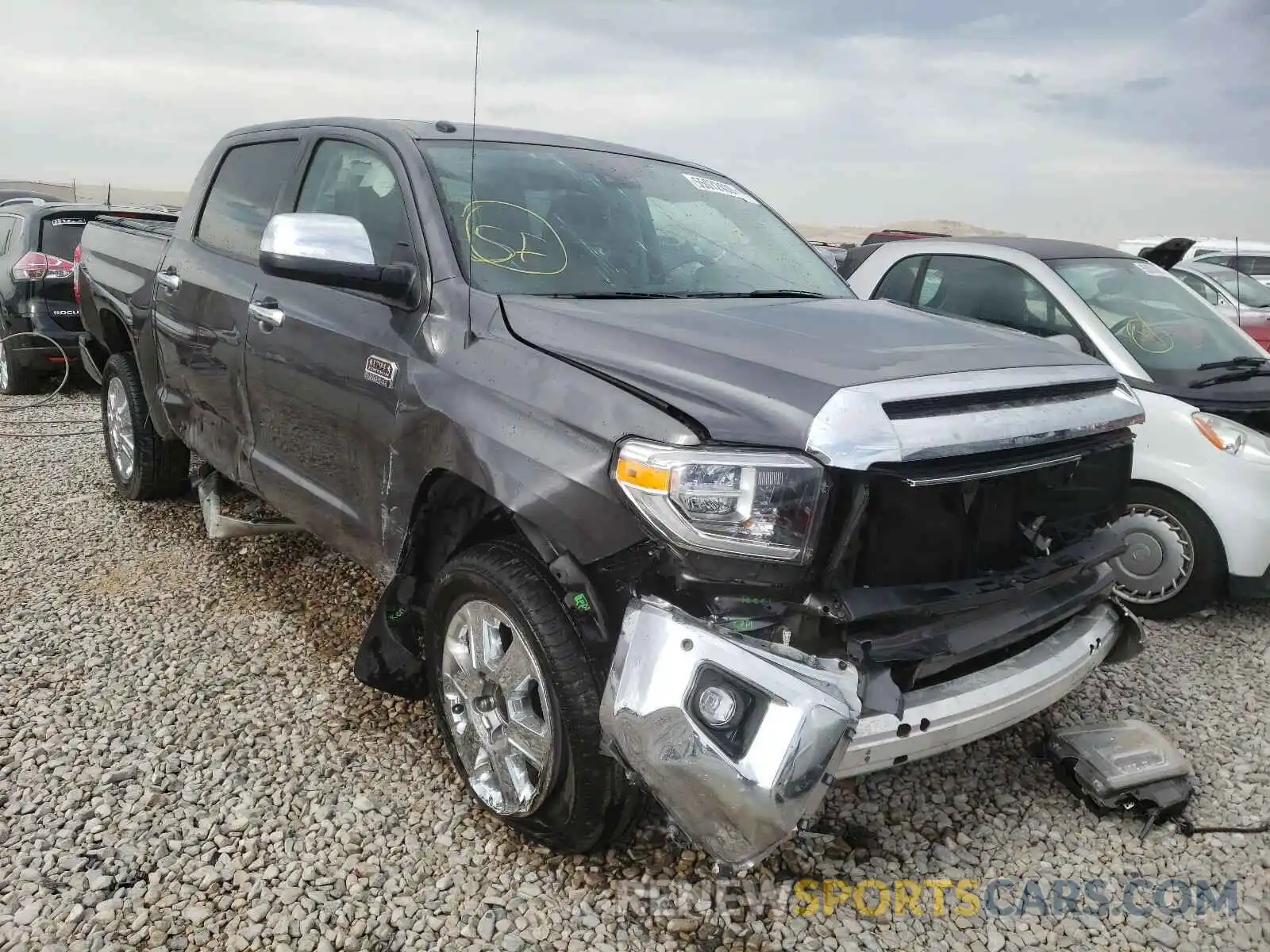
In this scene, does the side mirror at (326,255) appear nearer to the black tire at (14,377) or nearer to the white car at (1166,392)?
the white car at (1166,392)

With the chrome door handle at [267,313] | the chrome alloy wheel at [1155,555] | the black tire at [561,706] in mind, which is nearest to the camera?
the black tire at [561,706]

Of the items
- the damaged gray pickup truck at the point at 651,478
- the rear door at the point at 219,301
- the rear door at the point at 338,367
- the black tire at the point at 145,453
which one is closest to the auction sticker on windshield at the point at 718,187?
the damaged gray pickup truck at the point at 651,478

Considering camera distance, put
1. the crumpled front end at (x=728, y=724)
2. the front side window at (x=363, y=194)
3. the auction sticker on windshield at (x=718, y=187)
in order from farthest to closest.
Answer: the auction sticker on windshield at (x=718, y=187) < the front side window at (x=363, y=194) < the crumpled front end at (x=728, y=724)

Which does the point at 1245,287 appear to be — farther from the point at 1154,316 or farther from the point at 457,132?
the point at 457,132

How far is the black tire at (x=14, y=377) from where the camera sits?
27.1 feet

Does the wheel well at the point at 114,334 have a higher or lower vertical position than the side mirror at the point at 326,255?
lower

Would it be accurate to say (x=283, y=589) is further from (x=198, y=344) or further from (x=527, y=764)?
(x=527, y=764)

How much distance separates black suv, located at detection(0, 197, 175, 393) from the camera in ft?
26.5

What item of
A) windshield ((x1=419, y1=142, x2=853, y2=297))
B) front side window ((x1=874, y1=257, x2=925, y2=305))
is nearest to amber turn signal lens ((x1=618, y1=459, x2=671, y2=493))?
windshield ((x1=419, y1=142, x2=853, y2=297))

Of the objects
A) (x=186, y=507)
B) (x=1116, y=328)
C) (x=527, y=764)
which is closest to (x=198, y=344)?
(x=186, y=507)

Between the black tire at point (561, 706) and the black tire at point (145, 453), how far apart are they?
10.3 ft

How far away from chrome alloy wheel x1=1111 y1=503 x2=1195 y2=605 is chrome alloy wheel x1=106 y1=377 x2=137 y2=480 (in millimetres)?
4921

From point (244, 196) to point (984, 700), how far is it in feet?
11.2

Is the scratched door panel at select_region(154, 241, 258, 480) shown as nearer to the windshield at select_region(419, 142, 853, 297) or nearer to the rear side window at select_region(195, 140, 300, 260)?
the rear side window at select_region(195, 140, 300, 260)
